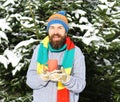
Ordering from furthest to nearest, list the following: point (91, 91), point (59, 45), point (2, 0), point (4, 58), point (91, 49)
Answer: point (91, 91)
point (2, 0)
point (91, 49)
point (4, 58)
point (59, 45)

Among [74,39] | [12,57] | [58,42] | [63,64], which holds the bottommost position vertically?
[74,39]

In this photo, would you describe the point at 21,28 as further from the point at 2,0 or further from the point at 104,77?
the point at 104,77

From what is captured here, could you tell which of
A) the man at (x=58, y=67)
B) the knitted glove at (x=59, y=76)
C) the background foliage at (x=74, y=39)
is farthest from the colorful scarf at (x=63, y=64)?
the background foliage at (x=74, y=39)

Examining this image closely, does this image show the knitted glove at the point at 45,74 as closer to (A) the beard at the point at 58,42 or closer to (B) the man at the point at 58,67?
(B) the man at the point at 58,67

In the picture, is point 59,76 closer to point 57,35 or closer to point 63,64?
point 63,64

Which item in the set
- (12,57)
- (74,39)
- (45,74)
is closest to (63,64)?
(45,74)

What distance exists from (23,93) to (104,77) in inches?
Answer: 38.6

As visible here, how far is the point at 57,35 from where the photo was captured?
3.15 m

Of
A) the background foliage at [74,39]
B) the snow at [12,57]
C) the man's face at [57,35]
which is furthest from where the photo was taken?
the background foliage at [74,39]

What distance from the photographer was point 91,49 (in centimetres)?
422

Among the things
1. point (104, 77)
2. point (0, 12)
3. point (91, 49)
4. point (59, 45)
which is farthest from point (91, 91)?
point (59, 45)

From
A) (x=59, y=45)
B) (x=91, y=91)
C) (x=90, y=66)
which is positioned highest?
(x=59, y=45)

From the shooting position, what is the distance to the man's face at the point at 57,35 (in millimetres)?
3143

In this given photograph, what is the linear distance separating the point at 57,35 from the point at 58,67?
255 millimetres
